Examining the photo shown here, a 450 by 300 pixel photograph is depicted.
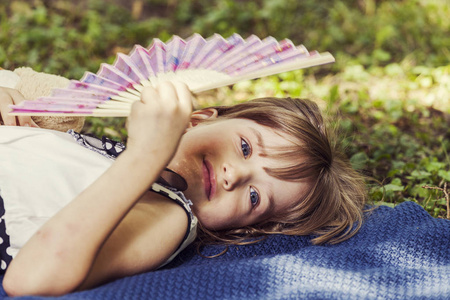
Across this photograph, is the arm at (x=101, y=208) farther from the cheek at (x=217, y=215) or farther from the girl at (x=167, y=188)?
the cheek at (x=217, y=215)

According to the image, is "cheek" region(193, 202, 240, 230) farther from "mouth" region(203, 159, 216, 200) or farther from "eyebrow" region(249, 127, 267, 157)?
"eyebrow" region(249, 127, 267, 157)

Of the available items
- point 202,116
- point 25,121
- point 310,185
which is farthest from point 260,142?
point 25,121

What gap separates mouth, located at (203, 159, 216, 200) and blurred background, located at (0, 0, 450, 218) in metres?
0.70

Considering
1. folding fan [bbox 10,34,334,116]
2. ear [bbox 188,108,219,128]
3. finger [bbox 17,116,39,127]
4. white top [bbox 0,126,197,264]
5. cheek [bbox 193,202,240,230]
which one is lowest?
cheek [bbox 193,202,240,230]

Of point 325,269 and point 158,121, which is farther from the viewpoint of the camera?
point 325,269

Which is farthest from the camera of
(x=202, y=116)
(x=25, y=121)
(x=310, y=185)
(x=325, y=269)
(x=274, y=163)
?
(x=202, y=116)

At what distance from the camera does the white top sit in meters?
1.48

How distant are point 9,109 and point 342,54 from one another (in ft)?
9.28

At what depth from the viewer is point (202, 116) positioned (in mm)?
2123

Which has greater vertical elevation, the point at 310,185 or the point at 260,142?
the point at 260,142

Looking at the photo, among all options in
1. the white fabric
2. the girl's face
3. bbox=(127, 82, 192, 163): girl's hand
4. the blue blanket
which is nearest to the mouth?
the girl's face

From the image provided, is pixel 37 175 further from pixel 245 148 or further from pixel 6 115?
pixel 245 148

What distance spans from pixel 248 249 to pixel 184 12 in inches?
125

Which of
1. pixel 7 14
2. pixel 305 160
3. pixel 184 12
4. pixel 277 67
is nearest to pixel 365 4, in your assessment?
pixel 184 12
